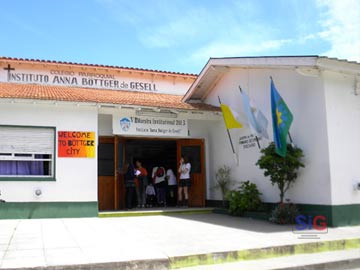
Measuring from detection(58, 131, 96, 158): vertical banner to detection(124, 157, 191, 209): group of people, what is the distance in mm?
1864

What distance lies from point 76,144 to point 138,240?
505 centimetres

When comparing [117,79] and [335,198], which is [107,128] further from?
[335,198]

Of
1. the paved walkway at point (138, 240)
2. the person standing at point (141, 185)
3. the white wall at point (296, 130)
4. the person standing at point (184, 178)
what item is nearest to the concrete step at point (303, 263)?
the paved walkway at point (138, 240)

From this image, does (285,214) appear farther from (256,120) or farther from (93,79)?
(93,79)

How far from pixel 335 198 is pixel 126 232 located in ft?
16.8

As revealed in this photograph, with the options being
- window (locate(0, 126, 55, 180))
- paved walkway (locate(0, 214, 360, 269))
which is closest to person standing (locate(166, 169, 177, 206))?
paved walkway (locate(0, 214, 360, 269))

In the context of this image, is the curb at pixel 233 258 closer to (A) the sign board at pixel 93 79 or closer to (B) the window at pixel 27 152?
(B) the window at pixel 27 152

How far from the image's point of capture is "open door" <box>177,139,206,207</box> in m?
15.4

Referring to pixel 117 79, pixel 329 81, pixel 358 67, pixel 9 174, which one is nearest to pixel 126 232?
pixel 9 174

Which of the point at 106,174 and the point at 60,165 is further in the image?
the point at 106,174

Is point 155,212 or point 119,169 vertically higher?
point 119,169

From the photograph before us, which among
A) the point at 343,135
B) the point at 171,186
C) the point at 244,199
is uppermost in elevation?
the point at 343,135

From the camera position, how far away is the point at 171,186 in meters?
16.8

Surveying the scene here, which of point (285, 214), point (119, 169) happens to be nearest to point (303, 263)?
point (285, 214)
